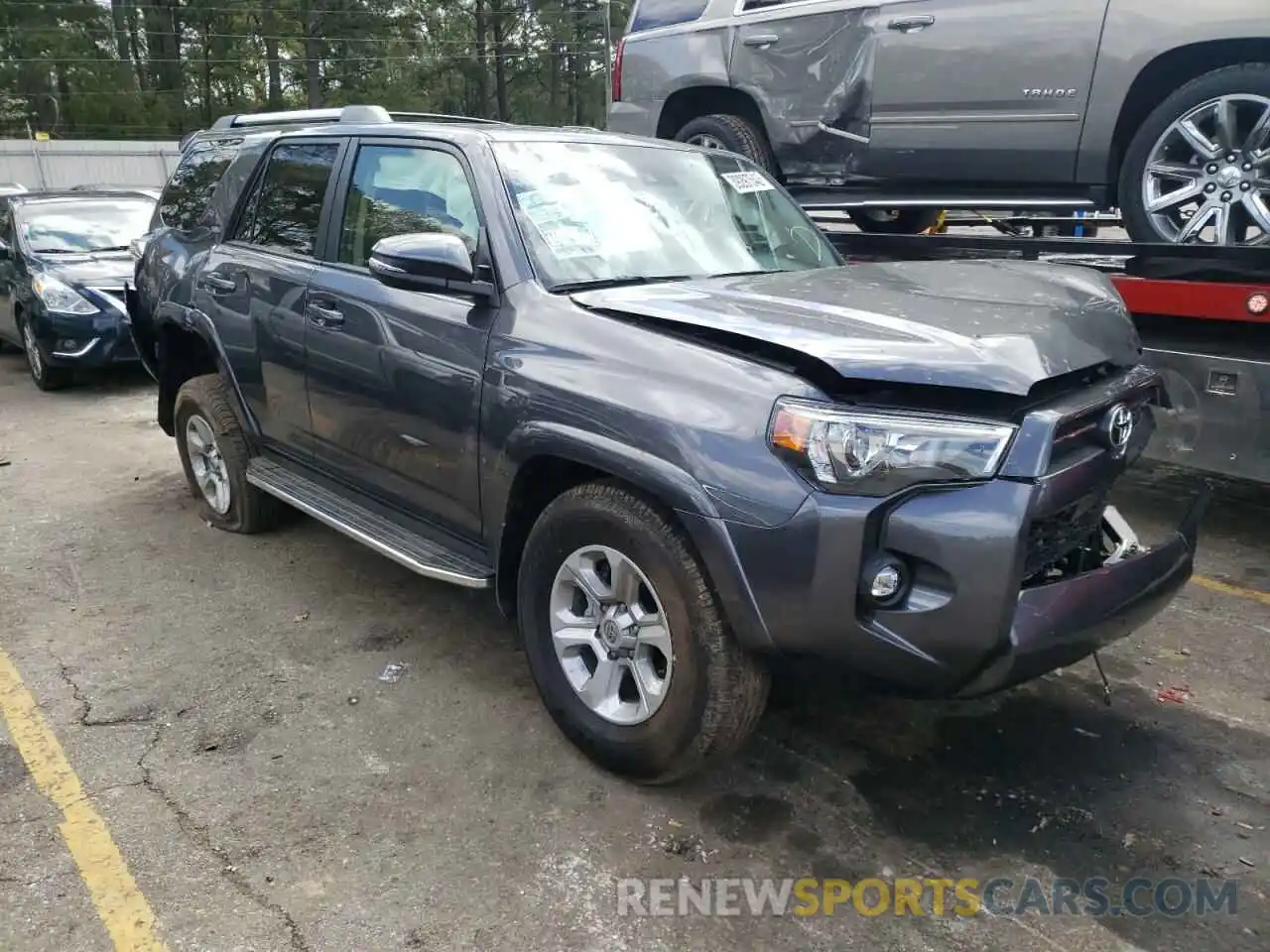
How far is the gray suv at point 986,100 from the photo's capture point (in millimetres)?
4324

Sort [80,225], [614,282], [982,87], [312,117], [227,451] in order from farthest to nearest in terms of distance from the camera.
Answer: [80,225], [982,87], [227,451], [312,117], [614,282]

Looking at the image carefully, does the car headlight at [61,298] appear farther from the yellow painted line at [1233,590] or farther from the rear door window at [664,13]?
the yellow painted line at [1233,590]

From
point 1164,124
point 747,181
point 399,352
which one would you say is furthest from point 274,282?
point 1164,124

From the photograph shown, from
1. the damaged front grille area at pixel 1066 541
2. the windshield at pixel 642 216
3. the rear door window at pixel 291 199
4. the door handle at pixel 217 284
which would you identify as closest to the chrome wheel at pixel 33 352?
the door handle at pixel 217 284

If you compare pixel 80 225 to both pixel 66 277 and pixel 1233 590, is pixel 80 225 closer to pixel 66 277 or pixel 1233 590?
pixel 66 277

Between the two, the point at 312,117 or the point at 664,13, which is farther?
the point at 664,13

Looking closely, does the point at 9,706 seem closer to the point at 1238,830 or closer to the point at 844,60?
the point at 1238,830

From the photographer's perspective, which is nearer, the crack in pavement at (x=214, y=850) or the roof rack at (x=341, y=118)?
the crack in pavement at (x=214, y=850)

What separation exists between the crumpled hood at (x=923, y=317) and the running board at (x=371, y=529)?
99cm

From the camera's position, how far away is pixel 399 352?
11.7 feet

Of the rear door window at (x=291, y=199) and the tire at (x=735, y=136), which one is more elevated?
the tire at (x=735, y=136)

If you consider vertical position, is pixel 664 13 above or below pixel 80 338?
above

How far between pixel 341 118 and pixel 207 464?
2.01 metres

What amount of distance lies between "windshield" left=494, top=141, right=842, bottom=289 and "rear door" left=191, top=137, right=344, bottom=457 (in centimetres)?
114
